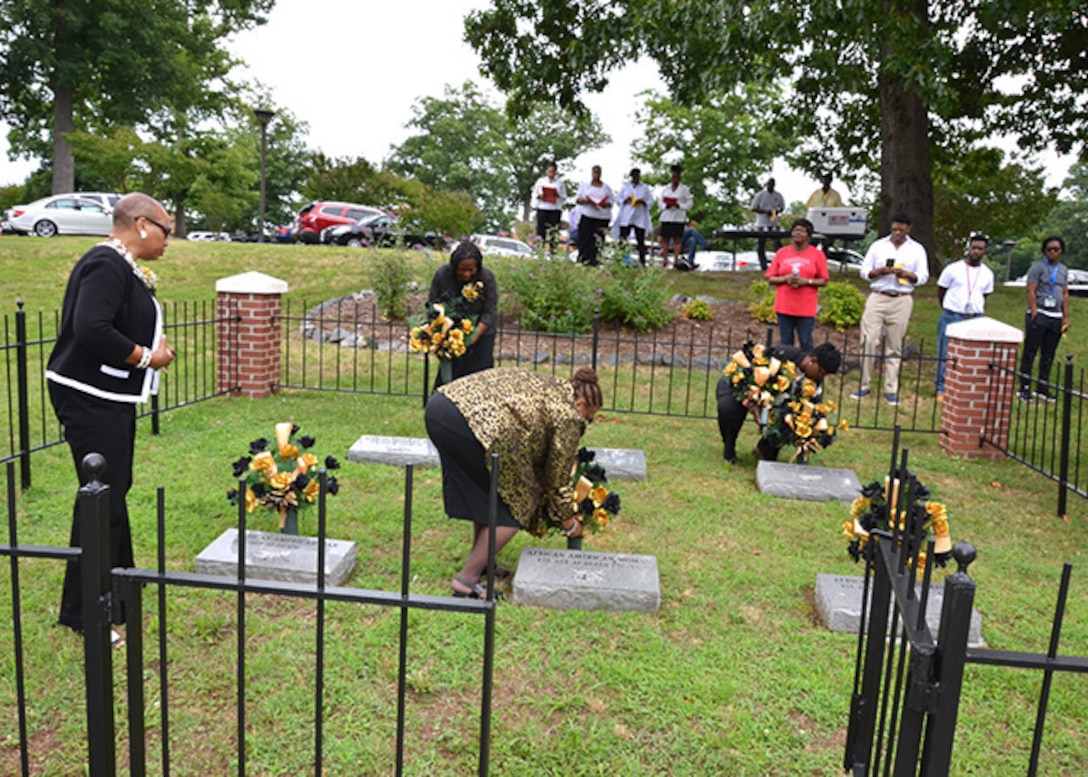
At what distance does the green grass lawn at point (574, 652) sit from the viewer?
134 inches

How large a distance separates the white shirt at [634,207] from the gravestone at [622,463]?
8352 millimetres

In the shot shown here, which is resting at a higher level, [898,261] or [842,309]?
[898,261]

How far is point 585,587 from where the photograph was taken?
457cm

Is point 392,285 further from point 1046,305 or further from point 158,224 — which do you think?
point 158,224

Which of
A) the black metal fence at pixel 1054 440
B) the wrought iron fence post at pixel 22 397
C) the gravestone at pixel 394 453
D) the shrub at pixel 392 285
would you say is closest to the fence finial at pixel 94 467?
the wrought iron fence post at pixel 22 397

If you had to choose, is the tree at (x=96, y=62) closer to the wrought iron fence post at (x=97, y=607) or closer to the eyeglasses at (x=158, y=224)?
the eyeglasses at (x=158, y=224)

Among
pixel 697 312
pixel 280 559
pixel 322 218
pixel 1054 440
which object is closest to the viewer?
pixel 280 559

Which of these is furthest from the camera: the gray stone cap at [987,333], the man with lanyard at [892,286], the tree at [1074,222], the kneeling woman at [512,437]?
the tree at [1074,222]

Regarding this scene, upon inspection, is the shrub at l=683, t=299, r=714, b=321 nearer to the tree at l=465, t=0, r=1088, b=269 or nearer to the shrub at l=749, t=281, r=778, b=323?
the shrub at l=749, t=281, r=778, b=323

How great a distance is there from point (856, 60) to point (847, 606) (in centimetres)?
1227

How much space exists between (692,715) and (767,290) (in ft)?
37.2

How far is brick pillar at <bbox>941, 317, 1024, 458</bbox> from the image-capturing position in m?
8.10

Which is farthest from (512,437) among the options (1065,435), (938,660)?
(1065,435)

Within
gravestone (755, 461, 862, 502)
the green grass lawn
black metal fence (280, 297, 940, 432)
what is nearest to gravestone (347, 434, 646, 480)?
the green grass lawn
